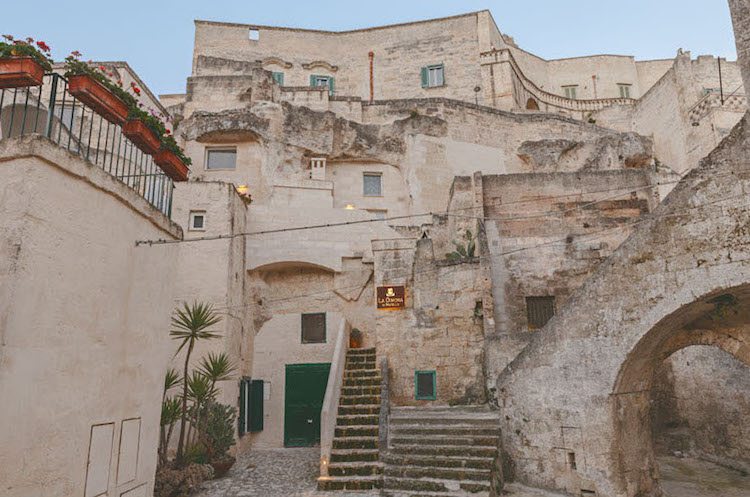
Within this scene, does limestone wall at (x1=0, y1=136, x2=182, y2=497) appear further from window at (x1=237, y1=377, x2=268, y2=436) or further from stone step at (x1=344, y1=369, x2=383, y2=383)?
window at (x1=237, y1=377, x2=268, y2=436)

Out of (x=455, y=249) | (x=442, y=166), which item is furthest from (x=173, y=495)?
(x=442, y=166)

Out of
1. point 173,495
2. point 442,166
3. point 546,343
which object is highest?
point 442,166

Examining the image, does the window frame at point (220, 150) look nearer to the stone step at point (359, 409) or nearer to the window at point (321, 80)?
the window at point (321, 80)

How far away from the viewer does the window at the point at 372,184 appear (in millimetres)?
19938

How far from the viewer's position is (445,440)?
926 cm

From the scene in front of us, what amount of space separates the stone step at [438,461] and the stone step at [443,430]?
25.0 inches

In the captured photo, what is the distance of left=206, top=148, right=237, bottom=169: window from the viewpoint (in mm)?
19125

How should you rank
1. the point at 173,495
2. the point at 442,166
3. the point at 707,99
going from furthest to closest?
1. the point at 707,99
2. the point at 442,166
3. the point at 173,495

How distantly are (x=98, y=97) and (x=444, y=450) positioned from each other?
7.61 meters

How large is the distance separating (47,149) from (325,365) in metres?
10.7

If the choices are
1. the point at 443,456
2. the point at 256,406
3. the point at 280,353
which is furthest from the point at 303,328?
the point at 443,456

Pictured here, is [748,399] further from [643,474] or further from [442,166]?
[442,166]

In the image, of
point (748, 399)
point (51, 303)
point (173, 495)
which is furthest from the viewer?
point (748, 399)

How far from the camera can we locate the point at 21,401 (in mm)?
4234
